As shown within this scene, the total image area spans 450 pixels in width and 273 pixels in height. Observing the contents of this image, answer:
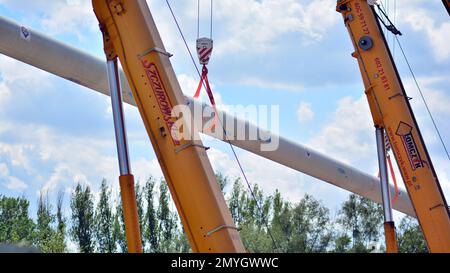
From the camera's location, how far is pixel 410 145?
486 inches

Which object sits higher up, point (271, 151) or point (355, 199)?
point (355, 199)

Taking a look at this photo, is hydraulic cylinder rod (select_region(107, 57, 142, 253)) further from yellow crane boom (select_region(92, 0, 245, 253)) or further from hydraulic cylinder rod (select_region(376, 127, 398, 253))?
hydraulic cylinder rod (select_region(376, 127, 398, 253))

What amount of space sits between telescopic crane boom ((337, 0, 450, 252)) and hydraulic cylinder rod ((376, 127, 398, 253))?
24cm

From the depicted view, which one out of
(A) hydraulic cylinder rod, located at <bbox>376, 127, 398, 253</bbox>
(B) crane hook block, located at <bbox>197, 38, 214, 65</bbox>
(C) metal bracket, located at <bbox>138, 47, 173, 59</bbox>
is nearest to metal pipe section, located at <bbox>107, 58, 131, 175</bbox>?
(C) metal bracket, located at <bbox>138, 47, 173, 59</bbox>

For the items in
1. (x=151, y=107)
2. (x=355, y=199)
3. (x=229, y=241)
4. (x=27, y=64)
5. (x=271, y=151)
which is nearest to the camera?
(x=229, y=241)

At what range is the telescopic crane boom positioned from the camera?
11984 mm

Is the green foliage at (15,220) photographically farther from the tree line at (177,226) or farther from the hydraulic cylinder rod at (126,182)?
the hydraulic cylinder rod at (126,182)

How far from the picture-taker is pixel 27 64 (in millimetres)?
12117

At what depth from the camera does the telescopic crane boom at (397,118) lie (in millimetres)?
11984
